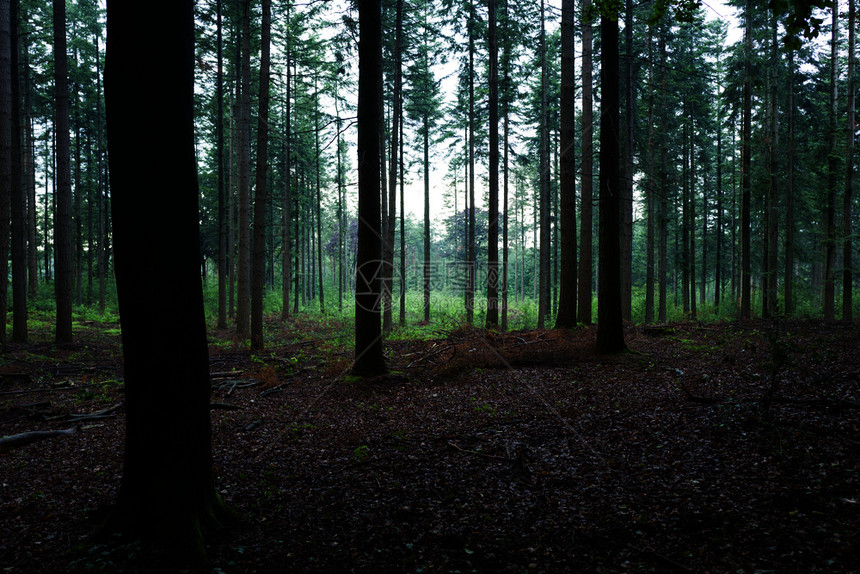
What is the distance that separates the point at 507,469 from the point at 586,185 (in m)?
11.3

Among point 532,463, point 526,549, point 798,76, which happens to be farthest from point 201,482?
point 798,76

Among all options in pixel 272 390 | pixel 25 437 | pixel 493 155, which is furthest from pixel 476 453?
pixel 493 155

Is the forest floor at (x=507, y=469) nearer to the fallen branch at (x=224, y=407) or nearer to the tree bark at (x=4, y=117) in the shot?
the fallen branch at (x=224, y=407)

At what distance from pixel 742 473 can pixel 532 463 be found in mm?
1908

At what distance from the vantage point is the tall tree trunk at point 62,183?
39.9ft

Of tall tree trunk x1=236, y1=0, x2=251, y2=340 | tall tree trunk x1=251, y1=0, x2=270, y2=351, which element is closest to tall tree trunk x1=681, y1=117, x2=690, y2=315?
tall tree trunk x1=251, y1=0, x2=270, y2=351

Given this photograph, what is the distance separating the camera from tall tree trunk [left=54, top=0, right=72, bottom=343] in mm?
12156

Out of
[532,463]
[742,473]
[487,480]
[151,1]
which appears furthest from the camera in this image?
[532,463]

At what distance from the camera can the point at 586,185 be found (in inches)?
530

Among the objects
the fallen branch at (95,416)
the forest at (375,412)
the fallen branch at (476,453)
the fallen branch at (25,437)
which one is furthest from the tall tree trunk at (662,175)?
the fallen branch at (25,437)

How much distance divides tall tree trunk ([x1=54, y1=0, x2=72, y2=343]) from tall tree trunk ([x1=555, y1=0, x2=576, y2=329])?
49.3 ft

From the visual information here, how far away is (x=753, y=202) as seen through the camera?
20516 mm

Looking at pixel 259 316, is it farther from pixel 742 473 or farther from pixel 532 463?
pixel 742 473

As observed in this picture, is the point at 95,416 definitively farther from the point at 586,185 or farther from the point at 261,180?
the point at 586,185
